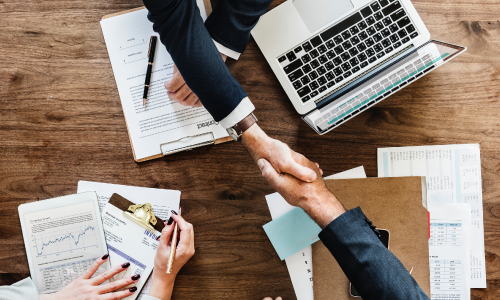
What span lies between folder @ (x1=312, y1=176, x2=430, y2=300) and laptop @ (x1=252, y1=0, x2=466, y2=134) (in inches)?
8.9

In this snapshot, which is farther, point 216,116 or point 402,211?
point 402,211

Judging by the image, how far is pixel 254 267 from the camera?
44.4 inches

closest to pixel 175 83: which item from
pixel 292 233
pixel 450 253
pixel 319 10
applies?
pixel 319 10

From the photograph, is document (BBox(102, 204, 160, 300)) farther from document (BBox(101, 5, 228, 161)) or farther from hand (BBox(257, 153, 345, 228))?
hand (BBox(257, 153, 345, 228))

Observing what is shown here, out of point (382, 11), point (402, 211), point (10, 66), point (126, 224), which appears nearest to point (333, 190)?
point (402, 211)

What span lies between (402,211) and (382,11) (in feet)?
2.00

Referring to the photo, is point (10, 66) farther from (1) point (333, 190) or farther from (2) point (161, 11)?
(1) point (333, 190)

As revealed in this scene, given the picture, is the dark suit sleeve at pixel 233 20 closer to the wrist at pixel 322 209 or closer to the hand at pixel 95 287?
the wrist at pixel 322 209

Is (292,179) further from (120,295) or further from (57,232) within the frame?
(57,232)

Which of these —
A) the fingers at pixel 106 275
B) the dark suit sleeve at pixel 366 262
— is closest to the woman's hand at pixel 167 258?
the fingers at pixel 106 275

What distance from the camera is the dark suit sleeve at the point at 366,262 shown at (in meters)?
0.88

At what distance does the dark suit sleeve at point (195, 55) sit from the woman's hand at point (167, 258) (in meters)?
0.41

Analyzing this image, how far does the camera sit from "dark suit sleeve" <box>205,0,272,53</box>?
930mm

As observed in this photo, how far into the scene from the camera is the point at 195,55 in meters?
0.87
